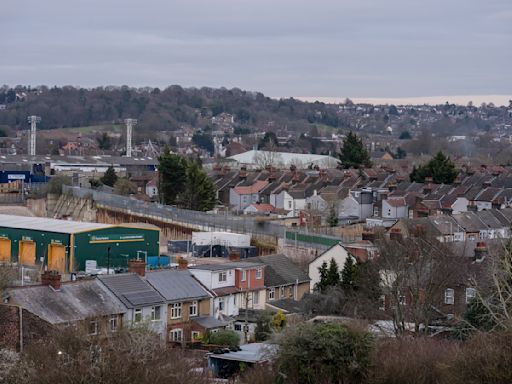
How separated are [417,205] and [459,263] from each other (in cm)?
2702

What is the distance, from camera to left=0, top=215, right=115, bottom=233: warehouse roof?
147ft

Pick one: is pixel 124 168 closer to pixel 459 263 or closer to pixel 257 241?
pixel 257 241

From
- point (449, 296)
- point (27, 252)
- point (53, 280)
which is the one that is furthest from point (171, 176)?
point (53, 280)

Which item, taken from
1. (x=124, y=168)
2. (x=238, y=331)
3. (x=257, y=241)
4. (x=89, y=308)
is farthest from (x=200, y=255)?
(x=124, y=168)

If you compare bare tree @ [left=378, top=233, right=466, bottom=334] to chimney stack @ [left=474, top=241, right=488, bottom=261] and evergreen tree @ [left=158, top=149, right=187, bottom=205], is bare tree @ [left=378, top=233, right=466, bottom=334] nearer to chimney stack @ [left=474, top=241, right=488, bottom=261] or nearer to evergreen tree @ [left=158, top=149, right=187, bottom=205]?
chimney stack @ [left=474, top=241, right=488, bottom=261]

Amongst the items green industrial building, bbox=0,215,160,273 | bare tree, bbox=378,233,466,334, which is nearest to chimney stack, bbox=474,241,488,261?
bare tree, bbox=378,233,466,334

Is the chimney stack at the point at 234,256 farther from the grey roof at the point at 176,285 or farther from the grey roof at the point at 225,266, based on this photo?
the grey roof at the point at 176,285

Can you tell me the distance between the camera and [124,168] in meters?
99.8

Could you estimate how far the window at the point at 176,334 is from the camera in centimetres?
3302

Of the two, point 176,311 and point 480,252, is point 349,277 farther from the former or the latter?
point 176,311

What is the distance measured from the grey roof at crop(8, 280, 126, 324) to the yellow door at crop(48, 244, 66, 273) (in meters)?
11.2

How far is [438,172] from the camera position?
240 ft

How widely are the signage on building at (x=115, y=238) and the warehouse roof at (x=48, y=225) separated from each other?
0.42 metres

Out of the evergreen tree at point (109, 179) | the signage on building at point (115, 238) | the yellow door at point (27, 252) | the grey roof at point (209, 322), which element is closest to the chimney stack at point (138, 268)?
the grey roof at point (209, 322)
